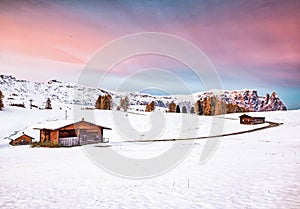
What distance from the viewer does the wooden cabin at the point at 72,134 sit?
138ft

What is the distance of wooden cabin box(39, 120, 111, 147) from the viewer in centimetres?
4216

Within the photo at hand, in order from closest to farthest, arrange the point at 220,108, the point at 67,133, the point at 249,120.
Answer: the point at 67,133, the point at 249,120, the point at 220,108

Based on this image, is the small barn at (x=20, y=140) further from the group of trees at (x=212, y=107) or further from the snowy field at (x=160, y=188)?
the group of trees at (x=212, y=107)

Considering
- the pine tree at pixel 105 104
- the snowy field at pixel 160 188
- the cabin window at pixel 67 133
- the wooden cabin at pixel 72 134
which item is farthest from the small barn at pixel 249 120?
the pine tree at pixel 105 104

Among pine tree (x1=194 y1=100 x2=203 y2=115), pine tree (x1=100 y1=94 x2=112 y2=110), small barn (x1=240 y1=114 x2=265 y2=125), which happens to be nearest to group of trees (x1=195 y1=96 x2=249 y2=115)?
pine tree (x1=194 y1=100 x2=203 y2=115)

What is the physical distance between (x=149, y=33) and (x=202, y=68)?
9268 mm

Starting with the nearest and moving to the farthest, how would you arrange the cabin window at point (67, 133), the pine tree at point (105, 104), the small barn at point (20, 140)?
the cabin window at point (67, 133) < the small barn at point (20, 140) < the pine tree at point (105, 104)

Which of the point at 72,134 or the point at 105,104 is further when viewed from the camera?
the point at 105,104

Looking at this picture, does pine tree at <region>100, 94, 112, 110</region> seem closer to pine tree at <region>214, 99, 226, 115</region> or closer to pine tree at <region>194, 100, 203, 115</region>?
pine tree at <region>194, 100, 203, 115</region>

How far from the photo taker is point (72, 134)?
147 ft

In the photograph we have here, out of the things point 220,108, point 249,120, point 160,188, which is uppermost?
point 220,108

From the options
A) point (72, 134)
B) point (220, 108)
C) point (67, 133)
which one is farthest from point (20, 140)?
point (220, 108)

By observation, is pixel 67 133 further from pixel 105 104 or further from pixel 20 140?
pixel 105 104

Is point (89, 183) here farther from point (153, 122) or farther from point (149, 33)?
point (153, 122)
